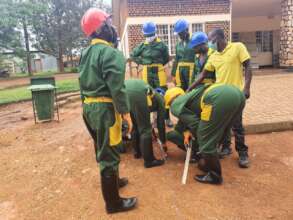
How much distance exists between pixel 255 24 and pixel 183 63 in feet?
52.9

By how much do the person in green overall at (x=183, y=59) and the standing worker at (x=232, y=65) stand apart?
150 cm

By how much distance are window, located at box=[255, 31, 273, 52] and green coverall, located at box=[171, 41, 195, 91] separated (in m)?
16.1

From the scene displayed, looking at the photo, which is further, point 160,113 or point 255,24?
point 255,24

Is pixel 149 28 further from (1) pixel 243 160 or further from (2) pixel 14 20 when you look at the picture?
(2) pixel 14 20

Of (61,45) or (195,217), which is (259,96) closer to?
(195,217)

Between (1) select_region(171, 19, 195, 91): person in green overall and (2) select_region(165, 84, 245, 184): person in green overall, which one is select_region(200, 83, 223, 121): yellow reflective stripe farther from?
(1) select_region(171, 19, 195, 91): person in green overall

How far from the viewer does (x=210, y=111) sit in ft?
11.3

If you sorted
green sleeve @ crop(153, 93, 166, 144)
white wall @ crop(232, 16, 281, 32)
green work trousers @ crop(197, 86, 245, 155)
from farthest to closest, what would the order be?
white wall @ crop(232, 16, 281, 32) < green sleeve @ crop(153, 93, 166, 144) < green work trousers @ crop(197, 86, 245, 155)

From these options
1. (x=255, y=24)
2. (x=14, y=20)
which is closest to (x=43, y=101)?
(x=255, y=24)

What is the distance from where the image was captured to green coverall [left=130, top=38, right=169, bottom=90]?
5.92 m

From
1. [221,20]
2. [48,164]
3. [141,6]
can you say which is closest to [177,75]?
[48,164]

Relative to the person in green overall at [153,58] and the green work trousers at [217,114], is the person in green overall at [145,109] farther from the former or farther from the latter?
the person in green overall at [153,58]

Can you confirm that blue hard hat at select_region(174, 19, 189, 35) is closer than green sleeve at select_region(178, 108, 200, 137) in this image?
No

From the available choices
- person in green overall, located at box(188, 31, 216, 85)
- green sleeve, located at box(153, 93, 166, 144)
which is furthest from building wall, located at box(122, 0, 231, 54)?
green sleeve, located at box(153, 93, 166, 144)
